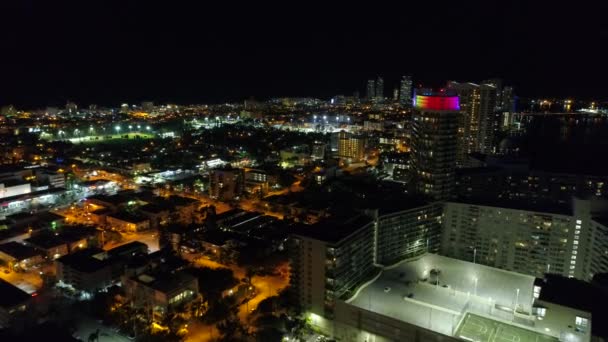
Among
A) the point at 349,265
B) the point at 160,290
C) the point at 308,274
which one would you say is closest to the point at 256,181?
the point at 160,290

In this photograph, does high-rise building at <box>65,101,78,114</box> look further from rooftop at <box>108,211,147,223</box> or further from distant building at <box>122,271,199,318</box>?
distant building at <box>122,271,199,318</box>

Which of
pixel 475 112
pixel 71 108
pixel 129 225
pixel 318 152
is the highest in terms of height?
pixel 475 112

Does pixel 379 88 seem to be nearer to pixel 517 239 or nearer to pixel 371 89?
pixel 371 89

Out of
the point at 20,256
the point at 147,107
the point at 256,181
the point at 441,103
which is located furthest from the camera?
the point at 147,107

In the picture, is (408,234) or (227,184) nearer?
(408,234)

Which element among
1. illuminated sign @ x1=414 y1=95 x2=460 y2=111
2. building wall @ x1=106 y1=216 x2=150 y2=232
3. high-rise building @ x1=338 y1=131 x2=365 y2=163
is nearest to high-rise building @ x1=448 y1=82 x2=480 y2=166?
high-rise building @ x1=338 y1=131 x2=365 y2=163

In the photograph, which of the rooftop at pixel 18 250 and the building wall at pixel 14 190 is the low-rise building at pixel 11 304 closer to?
the rooftop at pixel 18 250

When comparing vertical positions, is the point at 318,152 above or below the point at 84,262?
above
